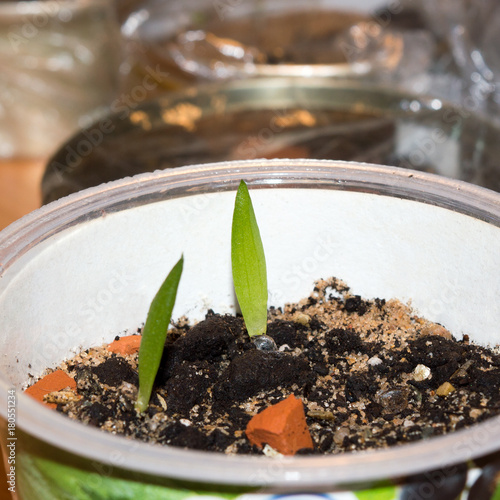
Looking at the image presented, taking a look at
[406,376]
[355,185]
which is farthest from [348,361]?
[355,185]

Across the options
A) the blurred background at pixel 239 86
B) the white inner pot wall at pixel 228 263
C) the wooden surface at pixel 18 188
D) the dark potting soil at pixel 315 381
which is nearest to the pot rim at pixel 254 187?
the white inner pot wall at pixel 228 263

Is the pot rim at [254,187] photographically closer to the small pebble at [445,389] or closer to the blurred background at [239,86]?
the small pebble at [445,389]

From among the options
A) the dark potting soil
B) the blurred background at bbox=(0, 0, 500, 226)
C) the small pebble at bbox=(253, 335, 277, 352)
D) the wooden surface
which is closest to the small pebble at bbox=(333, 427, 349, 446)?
the dark potting soil

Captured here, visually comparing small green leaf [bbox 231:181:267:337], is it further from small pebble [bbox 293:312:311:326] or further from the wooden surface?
the wooden surface

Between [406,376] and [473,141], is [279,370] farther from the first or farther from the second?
[473,141]

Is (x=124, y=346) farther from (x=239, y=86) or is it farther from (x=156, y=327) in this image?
(x=239, y=86)

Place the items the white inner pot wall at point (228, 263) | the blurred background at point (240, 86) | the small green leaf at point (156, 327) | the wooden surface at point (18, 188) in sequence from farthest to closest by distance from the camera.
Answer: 1. the wooden surface at point (18, 188)
2. the blurred background at point (240, 86)
3. the white inner pot wall at point (228, 263)
4. the small green leaf at point (156, 327)
